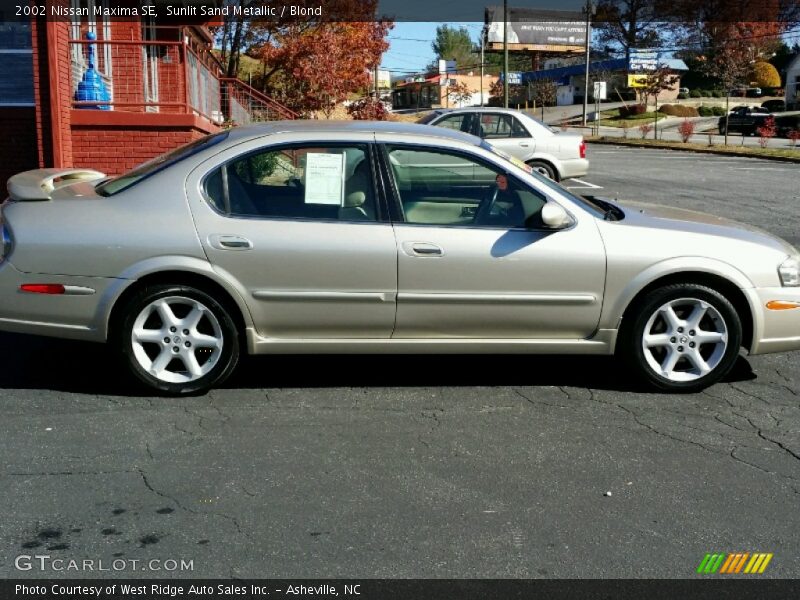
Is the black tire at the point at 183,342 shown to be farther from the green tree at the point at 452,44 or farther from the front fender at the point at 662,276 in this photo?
the green tree at the point at 452,44

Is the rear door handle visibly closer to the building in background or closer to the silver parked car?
the silver parked car

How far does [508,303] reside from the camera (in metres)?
5.43

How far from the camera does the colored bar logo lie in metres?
3.50

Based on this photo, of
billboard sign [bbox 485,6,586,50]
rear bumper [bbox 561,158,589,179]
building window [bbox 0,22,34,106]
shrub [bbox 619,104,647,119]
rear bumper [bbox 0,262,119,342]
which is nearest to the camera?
rear bumper [bbox 0,262,119,342]

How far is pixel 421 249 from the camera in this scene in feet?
17.5

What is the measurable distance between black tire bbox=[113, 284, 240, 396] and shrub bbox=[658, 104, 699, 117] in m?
68.4

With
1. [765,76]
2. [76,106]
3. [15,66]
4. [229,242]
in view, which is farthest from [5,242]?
[765,76]

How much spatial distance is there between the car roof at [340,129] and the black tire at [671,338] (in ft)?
4.78

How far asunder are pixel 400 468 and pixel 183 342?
165 centimetres

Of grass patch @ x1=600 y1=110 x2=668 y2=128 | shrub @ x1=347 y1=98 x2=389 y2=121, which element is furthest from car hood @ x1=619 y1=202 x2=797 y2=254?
grass patch @ x1=600 y1=110 x2=668 y2=128

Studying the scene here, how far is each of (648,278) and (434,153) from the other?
150cm

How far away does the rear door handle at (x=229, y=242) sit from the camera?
208 inches

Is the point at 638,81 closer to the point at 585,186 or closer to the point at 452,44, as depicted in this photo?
the point at 585,186
